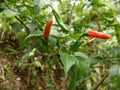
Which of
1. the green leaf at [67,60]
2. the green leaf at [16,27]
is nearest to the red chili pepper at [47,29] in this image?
the green leaf at [67,60]

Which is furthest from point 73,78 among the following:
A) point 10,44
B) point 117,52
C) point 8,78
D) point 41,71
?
point 10,44

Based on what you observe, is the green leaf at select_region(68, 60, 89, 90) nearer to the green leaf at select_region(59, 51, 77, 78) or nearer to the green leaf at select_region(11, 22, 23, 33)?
the green leaf at select_region(59, 51, 77, 78)

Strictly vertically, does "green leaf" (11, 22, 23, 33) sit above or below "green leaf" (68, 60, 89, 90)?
above

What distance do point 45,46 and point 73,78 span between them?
0.54ft

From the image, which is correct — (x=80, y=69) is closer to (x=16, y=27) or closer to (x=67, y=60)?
(x=67, y=60)

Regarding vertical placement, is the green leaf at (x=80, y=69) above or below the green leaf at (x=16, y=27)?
below

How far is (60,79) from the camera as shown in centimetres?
269

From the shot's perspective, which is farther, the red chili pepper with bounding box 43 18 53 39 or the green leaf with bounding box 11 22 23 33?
the green leaf with bounding box 11 22 23 33

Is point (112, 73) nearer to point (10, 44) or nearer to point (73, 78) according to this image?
point (73, 78)

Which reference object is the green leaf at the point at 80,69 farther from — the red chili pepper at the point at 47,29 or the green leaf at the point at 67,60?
the red chili pepper at the point at 47,29

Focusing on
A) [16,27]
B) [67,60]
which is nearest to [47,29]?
[67,60]

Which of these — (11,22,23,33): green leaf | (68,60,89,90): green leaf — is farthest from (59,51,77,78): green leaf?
(11,22,23,33): green leaf

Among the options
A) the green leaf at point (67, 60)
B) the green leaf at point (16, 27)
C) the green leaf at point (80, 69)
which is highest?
the green leaf at point (16, 27)

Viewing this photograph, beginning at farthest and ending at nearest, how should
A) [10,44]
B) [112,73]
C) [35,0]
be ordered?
[10,44] → [112,73] → [35,0]
